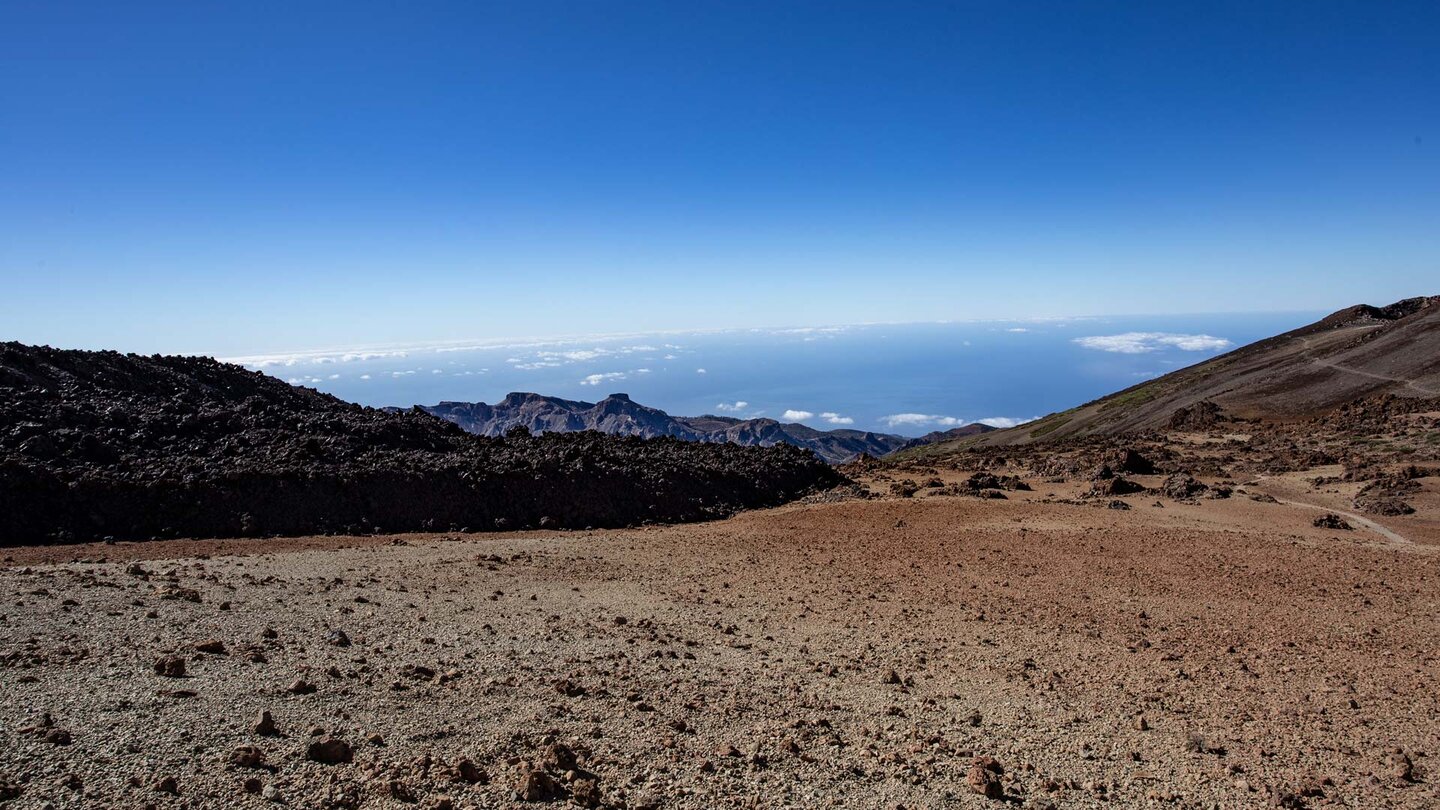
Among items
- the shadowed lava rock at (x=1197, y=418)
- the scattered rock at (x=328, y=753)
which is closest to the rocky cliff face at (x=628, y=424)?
the shadowed lava rock at (x=1197, y=418)

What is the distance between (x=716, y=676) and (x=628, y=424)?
100170 mm

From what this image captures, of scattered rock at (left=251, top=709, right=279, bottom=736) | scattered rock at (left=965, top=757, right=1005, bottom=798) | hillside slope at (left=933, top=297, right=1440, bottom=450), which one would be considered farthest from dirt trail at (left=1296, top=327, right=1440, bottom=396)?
scattered rock at (left=251, top=709, right=279, bottom=736)

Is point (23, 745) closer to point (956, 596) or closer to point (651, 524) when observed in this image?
point (956, 596)

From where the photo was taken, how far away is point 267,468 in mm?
17906

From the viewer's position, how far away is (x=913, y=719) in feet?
25.2

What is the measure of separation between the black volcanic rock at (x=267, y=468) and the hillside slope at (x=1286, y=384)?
2917cm

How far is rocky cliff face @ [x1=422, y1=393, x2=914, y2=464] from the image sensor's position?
352ft

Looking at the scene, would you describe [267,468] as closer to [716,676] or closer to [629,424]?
[716,676]

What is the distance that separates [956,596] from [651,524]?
9577 mm

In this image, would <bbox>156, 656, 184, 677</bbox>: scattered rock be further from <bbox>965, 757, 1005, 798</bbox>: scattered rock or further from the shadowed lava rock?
the shadowed lava rock

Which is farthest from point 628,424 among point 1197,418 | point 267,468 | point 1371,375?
point 267,468

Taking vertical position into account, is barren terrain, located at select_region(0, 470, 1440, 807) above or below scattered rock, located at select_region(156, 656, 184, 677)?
below

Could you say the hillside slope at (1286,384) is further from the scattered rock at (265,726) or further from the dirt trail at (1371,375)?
the scattered rock at (265,726)

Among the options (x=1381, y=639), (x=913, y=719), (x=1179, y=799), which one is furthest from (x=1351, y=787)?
(x=1381, y=639)
